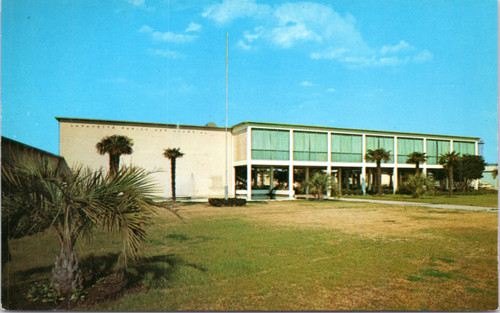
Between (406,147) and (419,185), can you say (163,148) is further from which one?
(406,147)

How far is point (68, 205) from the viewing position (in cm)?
518

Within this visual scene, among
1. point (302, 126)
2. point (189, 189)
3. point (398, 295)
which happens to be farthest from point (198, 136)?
point (398, 295)

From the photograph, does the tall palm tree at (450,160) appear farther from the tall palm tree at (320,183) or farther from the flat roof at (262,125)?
the tall palm tree at (320,183)

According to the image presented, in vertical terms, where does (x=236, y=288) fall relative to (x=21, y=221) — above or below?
below

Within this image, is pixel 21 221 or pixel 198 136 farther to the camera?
pixel 198 136

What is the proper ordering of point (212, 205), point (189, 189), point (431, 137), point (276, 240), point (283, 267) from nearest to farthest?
point (283, 267) < point (276, 240) < point (212, 205) < point (189, 189) < point (431, 137)

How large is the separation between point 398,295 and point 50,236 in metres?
A: 10.8

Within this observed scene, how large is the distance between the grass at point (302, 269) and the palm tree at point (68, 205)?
2.97 ft

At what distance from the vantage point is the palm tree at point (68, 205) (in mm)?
5164

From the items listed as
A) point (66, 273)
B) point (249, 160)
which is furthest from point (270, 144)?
point (66, 273)

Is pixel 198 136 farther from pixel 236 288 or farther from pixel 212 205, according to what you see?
pixel 236 288

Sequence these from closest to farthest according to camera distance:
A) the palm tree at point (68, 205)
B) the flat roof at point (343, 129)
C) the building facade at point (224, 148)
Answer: the palm tree at point (68, 205) < the building facade at point (224, 148) < the flat roof at point (343, 129)

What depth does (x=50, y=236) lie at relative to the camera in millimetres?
11148

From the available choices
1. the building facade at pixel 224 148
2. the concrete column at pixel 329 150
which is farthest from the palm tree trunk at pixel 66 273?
the concrete column at pixel 329 150
